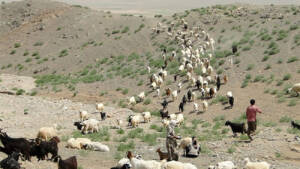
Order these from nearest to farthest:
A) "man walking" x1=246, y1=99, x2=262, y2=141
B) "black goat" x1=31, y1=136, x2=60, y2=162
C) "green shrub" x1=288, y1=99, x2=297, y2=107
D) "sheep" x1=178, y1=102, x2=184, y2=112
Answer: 1. "black goat" x1=31, y1=136, x2=60, y2=162
2. "man walking" x1=246, y1=99, x2=262, y2=141
3. "green shrub" x1=288, y1=99, x2=297, y2=107
4. "sheep" x1=178, y1=102, x2=184, y2=112

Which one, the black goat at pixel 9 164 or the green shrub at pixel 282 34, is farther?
the green shrub at pixel 282 34

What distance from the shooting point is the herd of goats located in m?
12.8

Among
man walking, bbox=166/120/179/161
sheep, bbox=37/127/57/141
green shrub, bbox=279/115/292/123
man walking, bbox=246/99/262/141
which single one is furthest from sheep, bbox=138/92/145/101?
man walking, bbox=166/120/179/161

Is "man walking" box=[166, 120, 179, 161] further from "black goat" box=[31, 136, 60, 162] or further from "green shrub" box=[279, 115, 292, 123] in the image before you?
"green shrub" box=[279, 115, 292, 123]

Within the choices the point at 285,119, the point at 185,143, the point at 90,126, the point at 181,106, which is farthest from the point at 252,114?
the point at 181,106

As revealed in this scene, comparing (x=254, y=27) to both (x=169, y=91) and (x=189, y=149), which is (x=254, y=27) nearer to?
(x=169, y=91)

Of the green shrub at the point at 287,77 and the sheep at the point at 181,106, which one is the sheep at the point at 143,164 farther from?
the green shrub at the point at 287,77

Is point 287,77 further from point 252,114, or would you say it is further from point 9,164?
point 9,164

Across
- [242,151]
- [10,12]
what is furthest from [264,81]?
[10,12]

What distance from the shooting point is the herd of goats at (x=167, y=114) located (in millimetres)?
12773

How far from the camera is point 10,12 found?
54812 mm

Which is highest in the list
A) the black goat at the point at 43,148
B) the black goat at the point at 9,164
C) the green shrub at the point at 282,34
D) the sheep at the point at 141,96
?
the green shrub at the point at 282,34

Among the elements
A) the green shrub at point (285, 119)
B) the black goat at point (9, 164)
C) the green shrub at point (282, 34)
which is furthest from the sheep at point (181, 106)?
the black goat at point (9, 164)

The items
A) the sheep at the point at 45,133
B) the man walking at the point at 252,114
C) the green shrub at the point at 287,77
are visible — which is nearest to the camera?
the man walking at the point at 252,114
